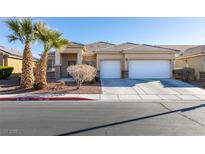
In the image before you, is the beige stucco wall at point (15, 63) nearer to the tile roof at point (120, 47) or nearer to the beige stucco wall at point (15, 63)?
the beige stucco wall at point (15, 63)

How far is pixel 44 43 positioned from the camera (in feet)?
57.5

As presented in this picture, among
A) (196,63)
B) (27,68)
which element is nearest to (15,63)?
(27,68)

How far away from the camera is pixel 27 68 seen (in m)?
18.2

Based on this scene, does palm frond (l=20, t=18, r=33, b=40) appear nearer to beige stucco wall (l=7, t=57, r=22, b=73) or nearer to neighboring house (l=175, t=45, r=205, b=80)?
beige stucco wall (l=7, t=57, r=22, b=73)

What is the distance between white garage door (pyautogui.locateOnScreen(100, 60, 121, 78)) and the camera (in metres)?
25.5

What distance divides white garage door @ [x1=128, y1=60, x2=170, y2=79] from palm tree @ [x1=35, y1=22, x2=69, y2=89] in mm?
9957

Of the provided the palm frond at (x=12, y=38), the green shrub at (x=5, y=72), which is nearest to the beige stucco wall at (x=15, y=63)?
the green shrub at (x=5, y=72)

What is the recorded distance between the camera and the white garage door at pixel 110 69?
25484 millimetres

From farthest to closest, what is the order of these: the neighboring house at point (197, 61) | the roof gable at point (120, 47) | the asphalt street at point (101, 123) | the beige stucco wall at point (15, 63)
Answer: the beige stucco wall at point (15, 63), the roof gable at point (120, 47), the neighboring house at point (197, 61), the asphalt street at point (101, 123)
